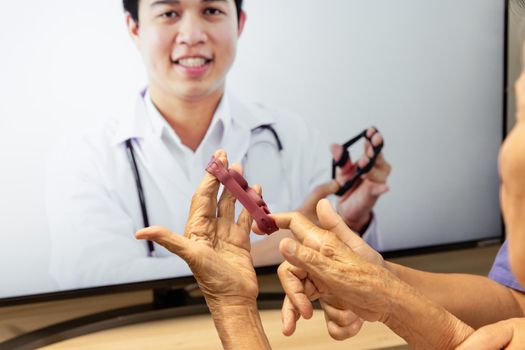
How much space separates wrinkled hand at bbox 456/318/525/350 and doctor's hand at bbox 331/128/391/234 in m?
0.94

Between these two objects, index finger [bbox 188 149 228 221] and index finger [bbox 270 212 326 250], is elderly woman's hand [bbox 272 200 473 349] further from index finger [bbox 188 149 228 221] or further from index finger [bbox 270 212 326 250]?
index finger [bbox 188 149 228 221]

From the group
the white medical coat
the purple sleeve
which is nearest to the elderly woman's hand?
the purple sleeve

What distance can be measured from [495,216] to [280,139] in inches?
29.9

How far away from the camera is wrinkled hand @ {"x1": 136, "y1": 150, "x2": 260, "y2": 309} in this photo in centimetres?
110

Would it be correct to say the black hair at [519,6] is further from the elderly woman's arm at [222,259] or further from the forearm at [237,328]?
the forearm at [237,328]

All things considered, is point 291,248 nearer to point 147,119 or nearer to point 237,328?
point 237,328

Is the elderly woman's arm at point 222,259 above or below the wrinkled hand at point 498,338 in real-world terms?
above

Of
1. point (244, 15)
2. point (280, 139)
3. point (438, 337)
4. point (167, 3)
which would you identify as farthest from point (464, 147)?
point (438, 337)

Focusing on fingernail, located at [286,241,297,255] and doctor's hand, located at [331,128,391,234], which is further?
doctor's hand, located at [331,128,391,234]

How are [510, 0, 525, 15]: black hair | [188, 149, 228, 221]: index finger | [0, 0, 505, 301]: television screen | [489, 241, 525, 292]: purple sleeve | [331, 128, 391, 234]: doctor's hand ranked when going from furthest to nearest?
[331, 128, 391, 234]: doctor's hand, [0, 0, 505, 301]: television screen, [489, 241, 525, 292]: purple sleeve, [510, 0, 525, 15]: black hair, [188, 149, 228, 221]: index finger

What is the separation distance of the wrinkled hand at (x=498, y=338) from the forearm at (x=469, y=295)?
0.29 meters

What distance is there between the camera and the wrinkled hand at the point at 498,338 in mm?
1061

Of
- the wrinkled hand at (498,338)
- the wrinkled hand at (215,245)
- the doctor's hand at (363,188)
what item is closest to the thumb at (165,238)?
the wrinkled hand at (215,245)

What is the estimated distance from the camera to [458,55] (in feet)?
7.07
